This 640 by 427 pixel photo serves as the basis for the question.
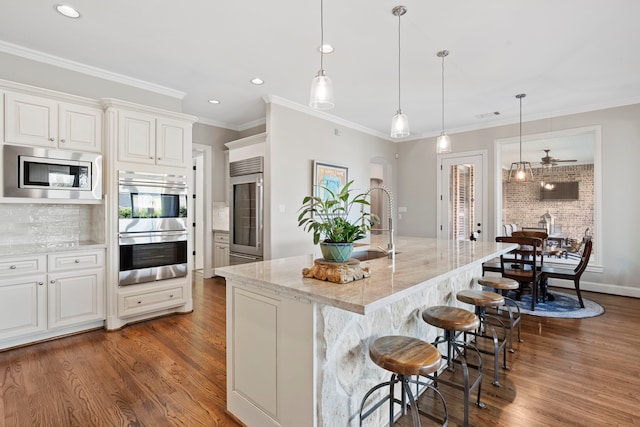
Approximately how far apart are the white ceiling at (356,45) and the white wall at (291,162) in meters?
0.40

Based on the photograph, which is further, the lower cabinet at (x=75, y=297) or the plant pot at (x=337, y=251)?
the lower cabinet at (x=75, y=297)

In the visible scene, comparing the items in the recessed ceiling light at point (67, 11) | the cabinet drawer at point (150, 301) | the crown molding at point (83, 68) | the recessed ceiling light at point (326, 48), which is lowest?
the cabinet drawer at point (150, 301)

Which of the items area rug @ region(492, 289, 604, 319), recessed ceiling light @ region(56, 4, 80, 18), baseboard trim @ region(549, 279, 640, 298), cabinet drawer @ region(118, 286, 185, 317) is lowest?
area rug @ region(492, 289, 604, 319)

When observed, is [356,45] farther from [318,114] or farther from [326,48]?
[318,114]

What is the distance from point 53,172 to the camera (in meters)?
3.06

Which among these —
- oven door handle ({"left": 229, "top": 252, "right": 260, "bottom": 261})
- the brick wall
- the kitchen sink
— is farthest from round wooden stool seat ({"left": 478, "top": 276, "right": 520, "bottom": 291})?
the brick wall

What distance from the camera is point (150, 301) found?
3551mm

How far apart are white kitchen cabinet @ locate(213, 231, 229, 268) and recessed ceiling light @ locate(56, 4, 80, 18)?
3.63 m

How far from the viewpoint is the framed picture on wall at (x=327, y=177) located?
192 inches

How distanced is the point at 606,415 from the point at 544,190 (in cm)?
860

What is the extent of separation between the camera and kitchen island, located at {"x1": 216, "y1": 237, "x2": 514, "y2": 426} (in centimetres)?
148

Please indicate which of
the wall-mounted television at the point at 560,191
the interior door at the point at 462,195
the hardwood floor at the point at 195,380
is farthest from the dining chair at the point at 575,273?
the wall-mounted television at the point at 560,191

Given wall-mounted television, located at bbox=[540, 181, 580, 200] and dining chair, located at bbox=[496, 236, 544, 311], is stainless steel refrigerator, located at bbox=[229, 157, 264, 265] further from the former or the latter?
wall-mounted television, located at bbox=[540, 181, 580, 200]

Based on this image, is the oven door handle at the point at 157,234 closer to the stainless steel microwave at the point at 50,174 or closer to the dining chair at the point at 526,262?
the stainless steel microwave at the point at 50,174
